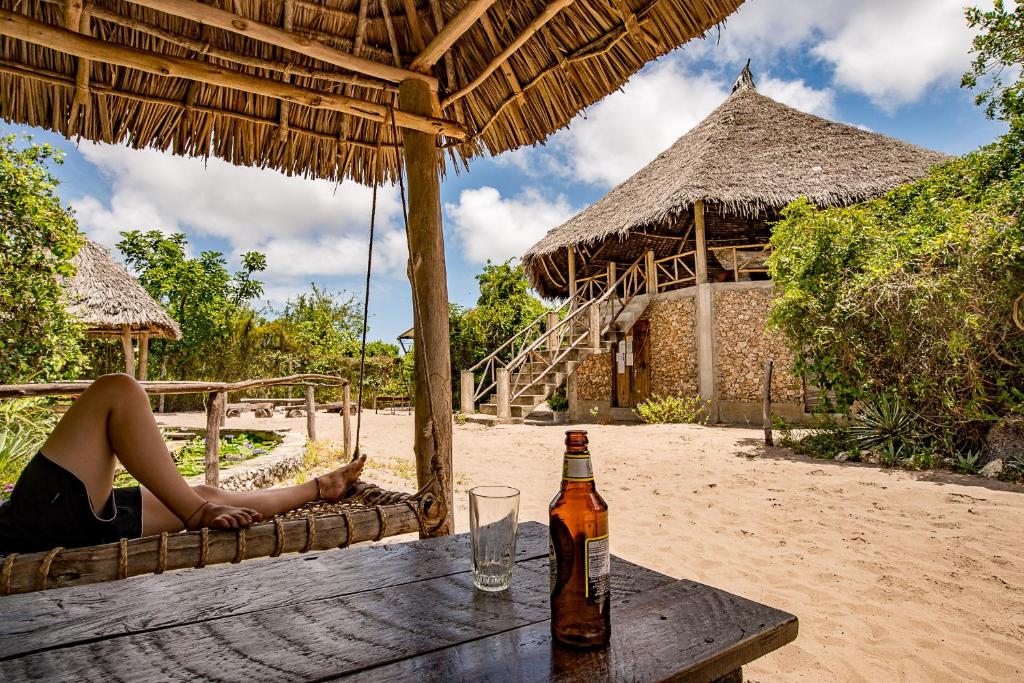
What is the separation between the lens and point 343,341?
71.0 ft

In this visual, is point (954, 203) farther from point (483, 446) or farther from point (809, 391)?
point (483, 446)

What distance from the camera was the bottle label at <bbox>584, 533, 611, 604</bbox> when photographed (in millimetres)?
770

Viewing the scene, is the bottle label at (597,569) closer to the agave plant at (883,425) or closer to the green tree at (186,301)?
the agave plant at (883,425)

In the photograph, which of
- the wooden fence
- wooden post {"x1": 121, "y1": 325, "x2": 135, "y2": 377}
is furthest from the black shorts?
wooden post {"x1": 121, "y1": 325, "x2": 135, "y2": 377}

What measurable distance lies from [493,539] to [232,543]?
3.01 ft

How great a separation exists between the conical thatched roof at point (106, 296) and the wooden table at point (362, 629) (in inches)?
439

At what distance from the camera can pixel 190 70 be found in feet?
7.82

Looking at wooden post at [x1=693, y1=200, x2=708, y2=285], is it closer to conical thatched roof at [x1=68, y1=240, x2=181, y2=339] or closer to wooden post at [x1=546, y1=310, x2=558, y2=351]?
wooden post at [x1=546, y1=310, x2=558, y2=351]

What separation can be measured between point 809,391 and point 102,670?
1044 centimetres

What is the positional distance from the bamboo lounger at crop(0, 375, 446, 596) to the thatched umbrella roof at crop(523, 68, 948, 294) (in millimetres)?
8975

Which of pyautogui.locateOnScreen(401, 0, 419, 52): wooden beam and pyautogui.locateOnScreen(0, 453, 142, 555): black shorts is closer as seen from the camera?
pyautogui.locateOnScreen(0, 453, 142, 555): black shorts

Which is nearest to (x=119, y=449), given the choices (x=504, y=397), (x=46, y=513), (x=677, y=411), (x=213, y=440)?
(x=46, y=513)

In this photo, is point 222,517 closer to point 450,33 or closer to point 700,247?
point 450,33

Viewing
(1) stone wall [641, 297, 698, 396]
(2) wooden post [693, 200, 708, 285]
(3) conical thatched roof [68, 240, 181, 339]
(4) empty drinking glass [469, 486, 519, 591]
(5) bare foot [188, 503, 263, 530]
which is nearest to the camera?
(4) empty drinking glass [469, 486, 519, 591]
